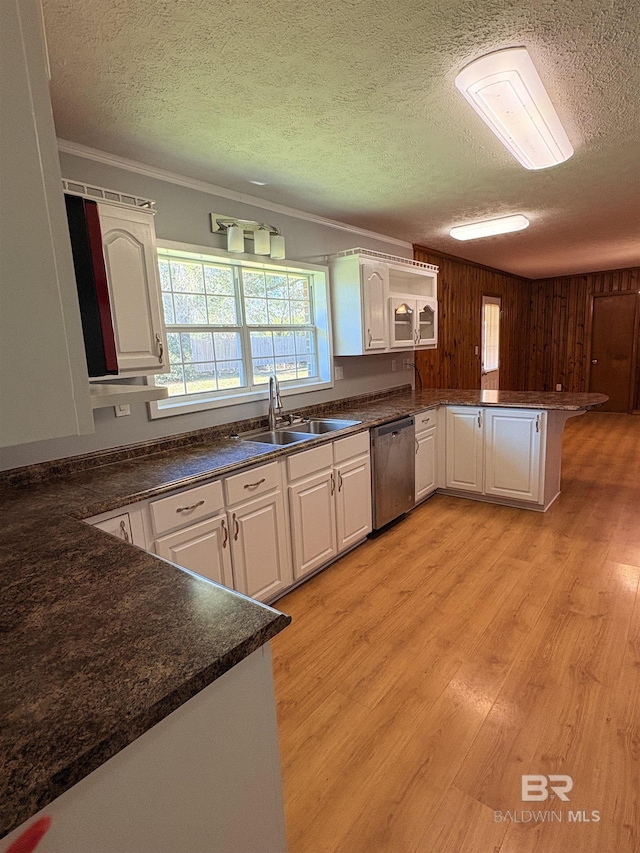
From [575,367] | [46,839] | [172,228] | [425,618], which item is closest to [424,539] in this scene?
[425,618]

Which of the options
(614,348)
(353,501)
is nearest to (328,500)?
(353,501)

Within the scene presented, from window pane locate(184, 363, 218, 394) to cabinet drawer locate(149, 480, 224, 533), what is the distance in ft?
3.09

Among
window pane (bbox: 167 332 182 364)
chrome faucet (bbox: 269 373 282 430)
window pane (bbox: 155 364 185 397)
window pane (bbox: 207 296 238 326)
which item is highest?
window pane (bbox: 207 296 238 326)

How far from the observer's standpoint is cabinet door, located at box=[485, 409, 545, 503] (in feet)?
11.8

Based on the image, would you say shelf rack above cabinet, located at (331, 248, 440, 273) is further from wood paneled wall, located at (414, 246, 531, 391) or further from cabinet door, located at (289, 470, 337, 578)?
cabinet door, located at (289, 470, 337, 578)

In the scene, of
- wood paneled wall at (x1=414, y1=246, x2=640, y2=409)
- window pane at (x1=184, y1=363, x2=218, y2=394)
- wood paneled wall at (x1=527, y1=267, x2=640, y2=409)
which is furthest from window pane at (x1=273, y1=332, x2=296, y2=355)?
wood paneled wall at (x1=527, y1=267, x2=640, y2=409)

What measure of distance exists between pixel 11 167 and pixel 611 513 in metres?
4.26

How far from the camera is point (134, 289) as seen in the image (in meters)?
2.12

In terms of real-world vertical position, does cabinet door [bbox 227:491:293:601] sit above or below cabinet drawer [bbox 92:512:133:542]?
below

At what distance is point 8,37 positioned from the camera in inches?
21.5

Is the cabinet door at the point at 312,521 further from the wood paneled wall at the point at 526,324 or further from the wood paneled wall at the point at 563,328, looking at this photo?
the wood paneled wall at the point at 563,328

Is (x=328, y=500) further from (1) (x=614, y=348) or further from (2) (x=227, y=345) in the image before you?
(1) (x=614, y=348)

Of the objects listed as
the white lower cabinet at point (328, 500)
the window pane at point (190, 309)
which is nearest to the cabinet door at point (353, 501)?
the white lower cabinet at point (328, 500)

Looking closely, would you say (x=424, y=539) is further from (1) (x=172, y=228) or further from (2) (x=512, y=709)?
(1) (x=172, y=228)
